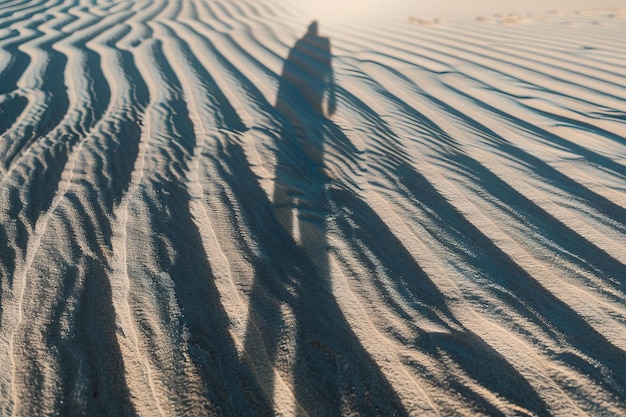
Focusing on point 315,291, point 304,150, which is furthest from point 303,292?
point 304,150

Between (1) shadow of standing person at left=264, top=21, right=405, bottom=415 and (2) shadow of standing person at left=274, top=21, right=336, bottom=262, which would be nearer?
(1) shadow of standing person at left=264, top=21, right=405, bottom=415

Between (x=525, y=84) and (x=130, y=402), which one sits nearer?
(x=130, y=402)

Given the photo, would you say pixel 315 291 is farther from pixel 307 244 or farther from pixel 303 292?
pixel 307 244

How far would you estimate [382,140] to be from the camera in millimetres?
3395

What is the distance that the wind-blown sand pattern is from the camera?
5.24 ft

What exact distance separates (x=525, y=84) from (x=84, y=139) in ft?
11.9

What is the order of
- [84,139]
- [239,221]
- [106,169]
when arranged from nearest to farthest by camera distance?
[239,221] → [106,169] → [84,139]

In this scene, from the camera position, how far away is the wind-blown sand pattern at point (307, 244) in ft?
5.24

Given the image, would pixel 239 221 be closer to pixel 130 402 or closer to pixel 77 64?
pixel 130 402

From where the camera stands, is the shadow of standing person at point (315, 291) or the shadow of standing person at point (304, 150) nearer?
the shadow of standing person at point (315, 291)

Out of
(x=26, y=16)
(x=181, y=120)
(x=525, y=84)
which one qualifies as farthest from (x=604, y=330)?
(x=26, y=16)

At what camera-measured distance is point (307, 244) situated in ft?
7.38

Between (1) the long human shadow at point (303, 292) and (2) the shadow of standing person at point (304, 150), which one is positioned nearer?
(1) the long human shadow at point (303, 292)

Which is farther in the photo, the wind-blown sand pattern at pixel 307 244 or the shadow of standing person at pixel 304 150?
the shadow of standing person at pixel 304 150
